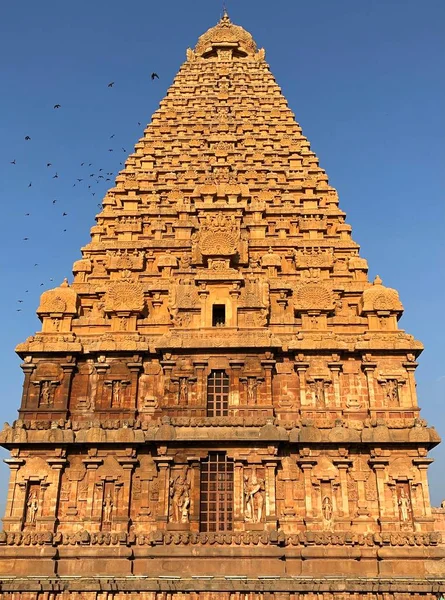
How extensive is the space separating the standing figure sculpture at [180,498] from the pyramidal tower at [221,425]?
0.05m

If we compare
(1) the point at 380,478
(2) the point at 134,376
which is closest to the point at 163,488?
(2) the point at 134,376

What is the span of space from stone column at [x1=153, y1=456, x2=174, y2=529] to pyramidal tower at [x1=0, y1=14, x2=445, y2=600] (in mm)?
76

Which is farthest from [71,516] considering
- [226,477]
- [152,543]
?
[226,477]

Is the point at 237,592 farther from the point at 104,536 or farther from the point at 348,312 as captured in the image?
the point at 348,312

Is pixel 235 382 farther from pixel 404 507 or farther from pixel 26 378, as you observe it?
pixel 26 378

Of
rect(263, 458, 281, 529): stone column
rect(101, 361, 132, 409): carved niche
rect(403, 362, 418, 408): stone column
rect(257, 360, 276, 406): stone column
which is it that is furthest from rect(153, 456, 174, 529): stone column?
rect(403, 362, 418, 408): stone column

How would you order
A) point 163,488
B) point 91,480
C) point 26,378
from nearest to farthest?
point 163,488 → point 91,480 → point 26,378

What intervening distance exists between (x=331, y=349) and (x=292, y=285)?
Result: 163 inches

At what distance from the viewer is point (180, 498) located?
79.8 ft

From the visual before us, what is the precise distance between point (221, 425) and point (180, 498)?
322cm

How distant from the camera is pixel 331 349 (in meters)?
27.1

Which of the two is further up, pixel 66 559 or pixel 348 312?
pixel 348 312

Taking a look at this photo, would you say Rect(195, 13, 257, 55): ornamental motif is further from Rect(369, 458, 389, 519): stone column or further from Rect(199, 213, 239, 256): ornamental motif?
Rect(369, 458, 389, 519): stone column

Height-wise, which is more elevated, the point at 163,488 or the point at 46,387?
the point at 46,387
